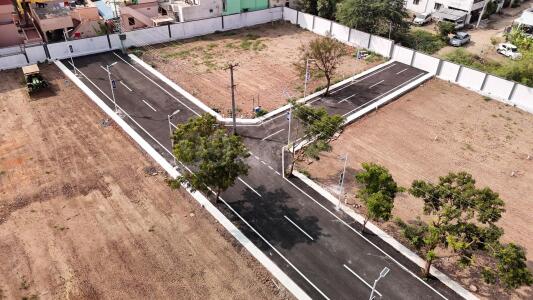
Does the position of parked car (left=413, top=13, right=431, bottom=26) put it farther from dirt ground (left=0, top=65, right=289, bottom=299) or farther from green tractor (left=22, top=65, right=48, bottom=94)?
green tractor (left=22, top=65, right=48, bottom=94)

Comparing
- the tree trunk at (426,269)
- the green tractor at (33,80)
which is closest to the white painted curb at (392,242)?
the tree trunk at (426,269)

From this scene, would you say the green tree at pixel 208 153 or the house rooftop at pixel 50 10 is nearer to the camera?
the green tree at pixel 208 153

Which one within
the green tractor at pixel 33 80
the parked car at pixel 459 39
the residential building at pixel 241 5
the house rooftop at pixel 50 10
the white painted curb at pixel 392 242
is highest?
the house rooftop at pixel 50 10

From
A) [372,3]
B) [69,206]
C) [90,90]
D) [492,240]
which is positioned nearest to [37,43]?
[90,90]

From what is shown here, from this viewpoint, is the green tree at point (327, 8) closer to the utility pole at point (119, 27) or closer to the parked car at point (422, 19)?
the parked car at point (422, 19)

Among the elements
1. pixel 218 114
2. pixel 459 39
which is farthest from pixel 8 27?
pixel 459 39

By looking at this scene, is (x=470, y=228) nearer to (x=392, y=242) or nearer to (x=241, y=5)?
(x=392, y=242)
